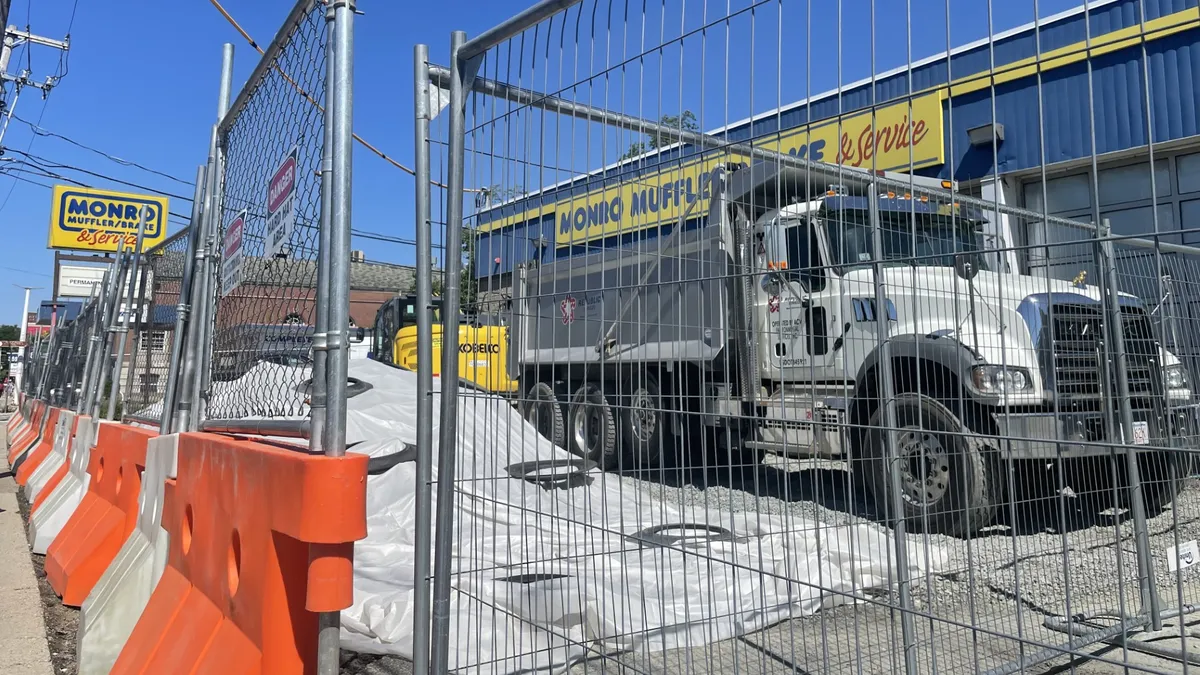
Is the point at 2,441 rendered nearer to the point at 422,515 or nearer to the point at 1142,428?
the point at 422,515

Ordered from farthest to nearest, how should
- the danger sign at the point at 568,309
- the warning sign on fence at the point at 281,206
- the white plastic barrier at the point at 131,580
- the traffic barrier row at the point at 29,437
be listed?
the traffic barrier row at the point at 29,437 < the white plastic barrier at the point at 131,580 < the warning sign on fence at the point at 281,206 < the danger sign at the point at 568,309

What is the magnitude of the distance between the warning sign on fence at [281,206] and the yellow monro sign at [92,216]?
79.2 ft

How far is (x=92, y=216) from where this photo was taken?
24953 mm

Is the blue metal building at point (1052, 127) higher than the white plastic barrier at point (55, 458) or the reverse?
higher

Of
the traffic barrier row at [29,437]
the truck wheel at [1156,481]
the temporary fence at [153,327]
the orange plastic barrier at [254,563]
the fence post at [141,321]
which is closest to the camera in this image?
the orange plastic barrier at [254,563]

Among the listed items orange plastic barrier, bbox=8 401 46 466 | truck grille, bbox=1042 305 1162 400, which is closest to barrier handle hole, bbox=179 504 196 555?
truck grille, bbox=1042 305 1162 400

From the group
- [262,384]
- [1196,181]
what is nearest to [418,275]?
[262,384]

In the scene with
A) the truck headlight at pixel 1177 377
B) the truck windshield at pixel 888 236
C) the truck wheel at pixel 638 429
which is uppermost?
the truck windshield at pixel 888 236

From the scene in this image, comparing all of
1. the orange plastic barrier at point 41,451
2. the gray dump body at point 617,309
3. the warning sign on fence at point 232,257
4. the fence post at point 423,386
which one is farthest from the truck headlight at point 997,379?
the orange plastic barrier at point 41,451

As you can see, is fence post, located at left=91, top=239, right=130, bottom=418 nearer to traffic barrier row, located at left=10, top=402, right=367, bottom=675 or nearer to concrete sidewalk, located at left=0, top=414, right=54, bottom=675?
concrete sidewalk, located at left=0, top=414, right=54, bottom=675

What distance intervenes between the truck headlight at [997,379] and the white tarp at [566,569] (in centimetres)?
65

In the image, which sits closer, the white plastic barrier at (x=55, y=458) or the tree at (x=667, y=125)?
the tree at (x=667, y=125)

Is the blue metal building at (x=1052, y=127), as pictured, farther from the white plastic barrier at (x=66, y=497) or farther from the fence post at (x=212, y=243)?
the white plastic barrier at (x=66, y=497)

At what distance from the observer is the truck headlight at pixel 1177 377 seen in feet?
8.43
